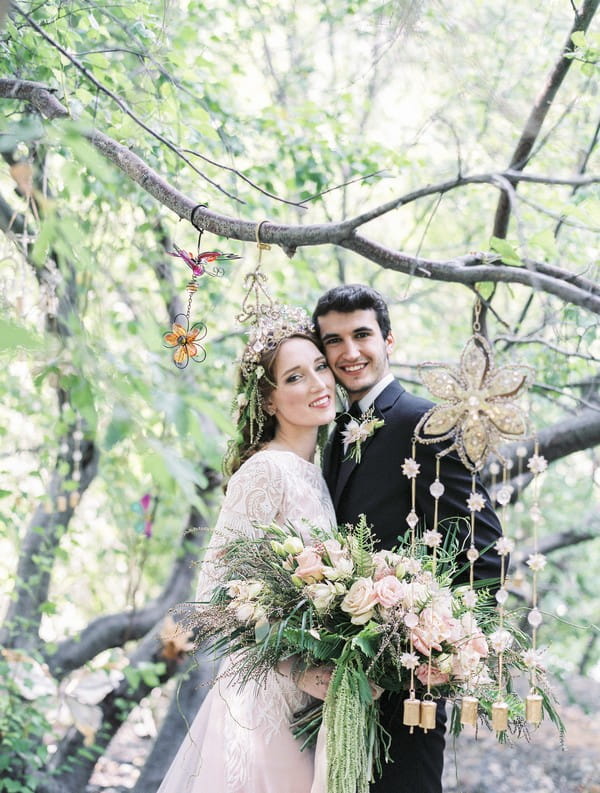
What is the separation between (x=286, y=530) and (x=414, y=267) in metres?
0.84

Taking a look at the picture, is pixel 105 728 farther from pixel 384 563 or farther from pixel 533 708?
pixel 533 708

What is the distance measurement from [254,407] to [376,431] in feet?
1.33

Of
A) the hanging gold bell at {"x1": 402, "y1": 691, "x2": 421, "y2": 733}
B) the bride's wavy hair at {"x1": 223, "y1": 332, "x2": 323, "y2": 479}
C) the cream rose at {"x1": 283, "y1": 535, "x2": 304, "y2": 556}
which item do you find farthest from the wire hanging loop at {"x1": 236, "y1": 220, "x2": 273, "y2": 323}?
the hanging gold bell at {"x1": 402, "y1": 691, "x2": 421, "y2": 733}

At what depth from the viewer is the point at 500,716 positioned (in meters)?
1.93

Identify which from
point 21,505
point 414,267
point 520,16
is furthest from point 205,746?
point 520,16

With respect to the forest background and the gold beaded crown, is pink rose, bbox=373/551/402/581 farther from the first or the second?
the gold beaded crown

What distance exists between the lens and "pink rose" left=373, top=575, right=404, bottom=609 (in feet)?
6.71

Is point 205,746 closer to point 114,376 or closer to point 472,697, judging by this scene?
point 472,697

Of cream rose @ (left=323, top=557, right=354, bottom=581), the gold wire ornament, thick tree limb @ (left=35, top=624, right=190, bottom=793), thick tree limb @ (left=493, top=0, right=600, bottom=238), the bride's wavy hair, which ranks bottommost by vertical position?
thick tree limb @ (left=35, top=624, right=190, bottom=793)

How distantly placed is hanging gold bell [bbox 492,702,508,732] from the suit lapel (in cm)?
91

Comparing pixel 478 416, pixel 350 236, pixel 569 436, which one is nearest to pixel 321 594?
pixel 478 416

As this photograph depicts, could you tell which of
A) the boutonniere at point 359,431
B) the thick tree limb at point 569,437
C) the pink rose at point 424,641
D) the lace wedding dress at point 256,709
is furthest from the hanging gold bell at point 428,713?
the thick tree limb at point 569,437

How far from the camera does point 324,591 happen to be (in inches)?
81.4

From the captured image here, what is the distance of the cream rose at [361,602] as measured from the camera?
2.05 m
